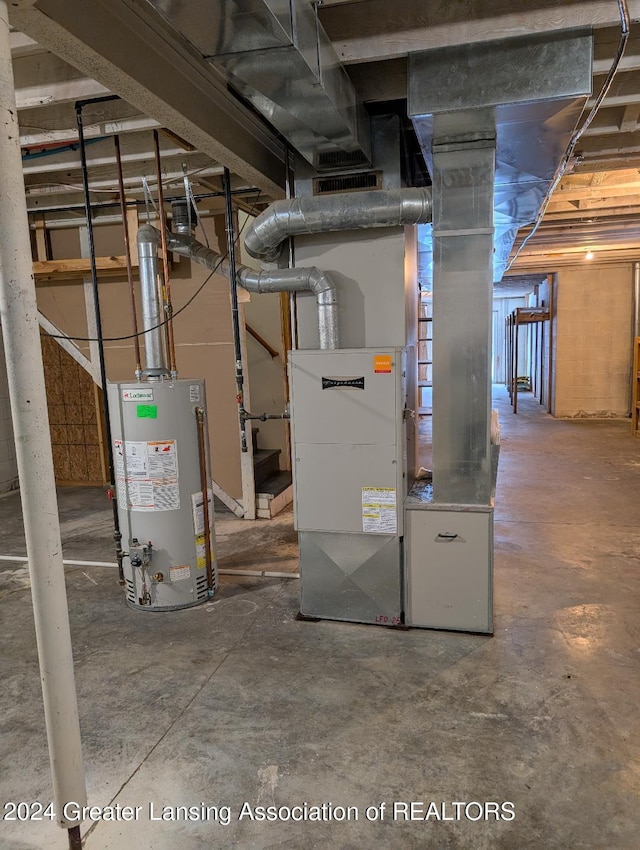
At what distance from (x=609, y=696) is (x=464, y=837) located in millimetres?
950

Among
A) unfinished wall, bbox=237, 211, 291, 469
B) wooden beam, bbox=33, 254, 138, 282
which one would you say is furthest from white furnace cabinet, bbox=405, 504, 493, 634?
wooden beam, bbox=33, 254, 138, 282

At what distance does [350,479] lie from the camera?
9.12ft

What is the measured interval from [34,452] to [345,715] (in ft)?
5.04

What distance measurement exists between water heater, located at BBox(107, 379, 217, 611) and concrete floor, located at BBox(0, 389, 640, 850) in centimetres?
19

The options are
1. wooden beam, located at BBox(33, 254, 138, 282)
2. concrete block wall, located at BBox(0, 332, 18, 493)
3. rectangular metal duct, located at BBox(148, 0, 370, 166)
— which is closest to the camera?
rectangular metal duct, located at BBox(148, 0, 370, 166)

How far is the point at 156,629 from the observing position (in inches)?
113

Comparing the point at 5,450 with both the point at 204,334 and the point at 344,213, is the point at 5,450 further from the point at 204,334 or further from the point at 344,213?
the point at 344,213

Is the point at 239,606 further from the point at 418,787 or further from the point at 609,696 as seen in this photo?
the point at 609,696

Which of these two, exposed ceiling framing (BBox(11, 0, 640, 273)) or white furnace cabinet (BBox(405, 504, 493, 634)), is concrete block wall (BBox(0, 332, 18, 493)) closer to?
exposed ceiling framing (BBox(11, 0, 640, 273))

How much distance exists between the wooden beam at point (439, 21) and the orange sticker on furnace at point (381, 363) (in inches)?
47.8

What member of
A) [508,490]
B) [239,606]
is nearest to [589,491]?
[508,490]

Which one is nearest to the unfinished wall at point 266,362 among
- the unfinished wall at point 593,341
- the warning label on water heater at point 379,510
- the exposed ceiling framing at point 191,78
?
the exposed ceiling framing at point 191,78

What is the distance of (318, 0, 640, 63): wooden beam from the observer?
2004 millimetres

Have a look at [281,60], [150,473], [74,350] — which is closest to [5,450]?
[74,350]
